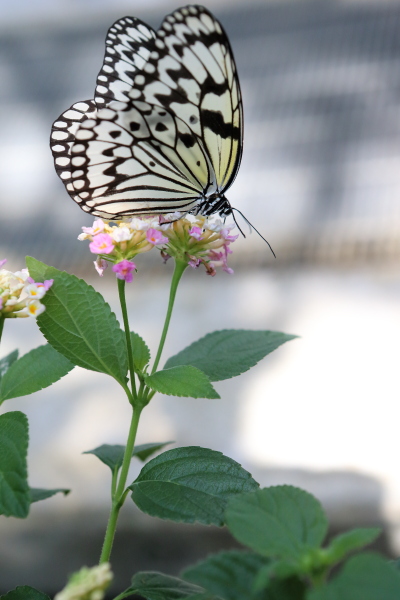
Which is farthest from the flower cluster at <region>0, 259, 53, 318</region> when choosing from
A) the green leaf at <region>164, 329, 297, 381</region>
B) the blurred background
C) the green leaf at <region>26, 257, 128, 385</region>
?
the blurred background

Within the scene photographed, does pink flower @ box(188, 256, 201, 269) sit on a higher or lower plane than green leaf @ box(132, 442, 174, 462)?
higher

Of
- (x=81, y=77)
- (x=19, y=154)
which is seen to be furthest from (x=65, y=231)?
(x=81, y=77)

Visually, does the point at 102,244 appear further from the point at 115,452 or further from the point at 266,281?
the point at 266,281

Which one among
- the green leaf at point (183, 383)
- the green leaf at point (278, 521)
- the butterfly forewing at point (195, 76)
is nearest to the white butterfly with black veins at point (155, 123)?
the butterfly forewing at point (195, 76)

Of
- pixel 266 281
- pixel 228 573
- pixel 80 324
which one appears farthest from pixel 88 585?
pixel 266 281

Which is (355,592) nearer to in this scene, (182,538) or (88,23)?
(182,538)

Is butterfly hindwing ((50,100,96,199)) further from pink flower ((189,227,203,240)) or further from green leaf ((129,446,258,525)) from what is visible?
green leaf ((129,446,258,525))

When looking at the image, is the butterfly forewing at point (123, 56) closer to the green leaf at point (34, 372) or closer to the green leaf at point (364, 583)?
the green leaf at point (34, 372)
